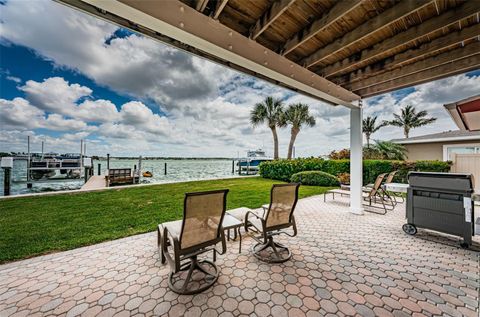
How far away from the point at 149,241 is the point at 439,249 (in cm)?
558

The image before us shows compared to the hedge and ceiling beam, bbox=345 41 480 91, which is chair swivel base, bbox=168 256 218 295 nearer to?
ceiling beam, bbox=345 41 480 91

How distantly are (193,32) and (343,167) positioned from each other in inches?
455

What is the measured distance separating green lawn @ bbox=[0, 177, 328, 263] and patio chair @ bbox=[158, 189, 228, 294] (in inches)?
92.8

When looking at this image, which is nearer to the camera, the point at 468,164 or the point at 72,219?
the point at 72,219

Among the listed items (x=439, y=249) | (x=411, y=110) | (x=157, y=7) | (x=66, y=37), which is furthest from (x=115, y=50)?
(x=411, y=110)

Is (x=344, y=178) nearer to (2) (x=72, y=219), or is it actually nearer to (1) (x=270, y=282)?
(1) (x=270, y=282)

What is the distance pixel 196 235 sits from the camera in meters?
2.25

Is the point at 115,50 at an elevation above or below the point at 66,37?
above

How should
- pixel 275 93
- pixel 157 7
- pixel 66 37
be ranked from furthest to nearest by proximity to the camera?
pixel 275 93
pixel 66 37
pixel 157 7

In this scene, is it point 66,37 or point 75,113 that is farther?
point 75,113

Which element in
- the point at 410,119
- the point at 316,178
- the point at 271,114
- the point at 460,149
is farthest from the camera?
the point at 410,119

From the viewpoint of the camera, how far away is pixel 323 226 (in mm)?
4535

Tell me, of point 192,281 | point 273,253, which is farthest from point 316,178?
A: point 192,281

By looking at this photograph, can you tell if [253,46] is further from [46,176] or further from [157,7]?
[46,176]
